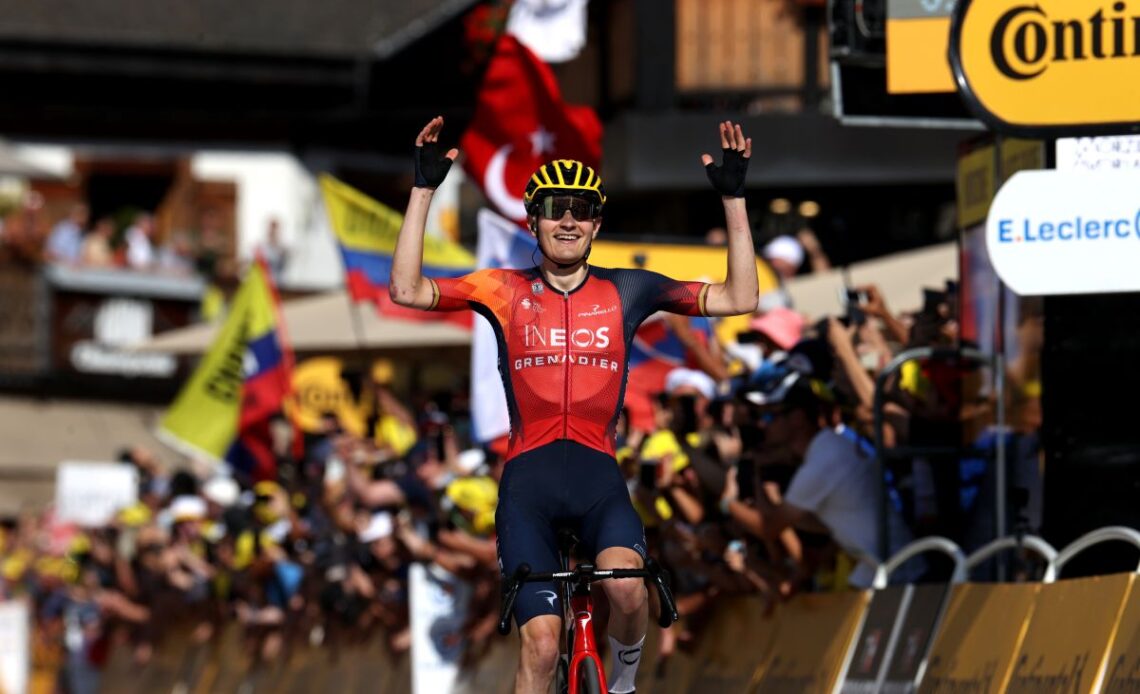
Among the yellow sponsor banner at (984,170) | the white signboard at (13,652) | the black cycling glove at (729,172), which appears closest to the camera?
the black cycling glove at (729,172)

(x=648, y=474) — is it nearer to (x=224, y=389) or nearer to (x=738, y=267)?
(x=738, y=267)

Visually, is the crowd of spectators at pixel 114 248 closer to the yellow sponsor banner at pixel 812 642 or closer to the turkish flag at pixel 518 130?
the turkish flag at pixel 518 130

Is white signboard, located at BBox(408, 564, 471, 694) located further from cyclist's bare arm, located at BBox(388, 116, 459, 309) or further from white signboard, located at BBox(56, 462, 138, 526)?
white signboard, located at BBox(56, 462, 138, 526)

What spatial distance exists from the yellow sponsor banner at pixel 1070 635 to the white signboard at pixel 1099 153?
1.68 metres

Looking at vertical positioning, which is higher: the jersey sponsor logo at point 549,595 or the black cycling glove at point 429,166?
the black cycling glove at point 429,166

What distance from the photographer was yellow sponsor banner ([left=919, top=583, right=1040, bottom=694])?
9.33 metres

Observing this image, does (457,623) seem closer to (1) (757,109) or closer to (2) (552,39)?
(2) (552,39)

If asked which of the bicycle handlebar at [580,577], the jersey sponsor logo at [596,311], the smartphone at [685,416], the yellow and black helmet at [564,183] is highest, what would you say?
the yellow and black helmet at [564,183]

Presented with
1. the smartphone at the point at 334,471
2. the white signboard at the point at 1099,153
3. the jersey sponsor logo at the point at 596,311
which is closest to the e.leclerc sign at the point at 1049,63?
the white signboard at the point at 1099,153

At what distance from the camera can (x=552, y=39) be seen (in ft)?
59.8

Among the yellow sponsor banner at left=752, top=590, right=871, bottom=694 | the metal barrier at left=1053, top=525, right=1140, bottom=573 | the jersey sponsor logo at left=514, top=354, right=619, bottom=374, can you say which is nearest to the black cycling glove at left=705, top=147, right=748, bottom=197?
the jersey sponsor logo at left=514, top=354, right=619, bottom=374

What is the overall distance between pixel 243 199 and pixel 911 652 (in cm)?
3291

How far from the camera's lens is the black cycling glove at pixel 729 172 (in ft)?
29.7

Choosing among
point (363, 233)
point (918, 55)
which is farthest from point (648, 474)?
point (363, 233)
